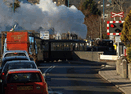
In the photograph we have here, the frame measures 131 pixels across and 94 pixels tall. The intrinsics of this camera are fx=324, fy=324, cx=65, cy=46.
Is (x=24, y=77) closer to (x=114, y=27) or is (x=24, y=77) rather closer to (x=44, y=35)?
(x=114, y=27)

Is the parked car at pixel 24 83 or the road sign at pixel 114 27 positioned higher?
the road sign at pixel 114 27

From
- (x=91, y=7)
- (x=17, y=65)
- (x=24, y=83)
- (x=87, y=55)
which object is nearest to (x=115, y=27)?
(x=17, y=65)

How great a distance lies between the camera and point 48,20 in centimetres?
3575

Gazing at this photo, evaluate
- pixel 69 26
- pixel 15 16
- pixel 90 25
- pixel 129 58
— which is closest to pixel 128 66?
pixel 129 58

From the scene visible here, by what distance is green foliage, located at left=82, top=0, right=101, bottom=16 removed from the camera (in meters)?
87.8

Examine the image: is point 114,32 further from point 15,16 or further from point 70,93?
point 15,16

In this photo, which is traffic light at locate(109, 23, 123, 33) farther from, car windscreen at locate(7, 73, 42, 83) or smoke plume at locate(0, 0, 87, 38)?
smoke plume at locate(0, 0, 87, 38)

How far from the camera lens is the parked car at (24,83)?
9.88 m

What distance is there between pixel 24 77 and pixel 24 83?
35 cm

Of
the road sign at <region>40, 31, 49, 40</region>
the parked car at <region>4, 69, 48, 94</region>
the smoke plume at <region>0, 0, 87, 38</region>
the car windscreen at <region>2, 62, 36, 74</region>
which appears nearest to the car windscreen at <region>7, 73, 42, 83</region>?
the parked car at <region>4, 69, 48, 94</region>

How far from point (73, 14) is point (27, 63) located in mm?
25292

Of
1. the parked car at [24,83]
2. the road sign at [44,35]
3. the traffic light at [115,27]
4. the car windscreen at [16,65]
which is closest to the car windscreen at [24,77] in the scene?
the parked car at [24,83]

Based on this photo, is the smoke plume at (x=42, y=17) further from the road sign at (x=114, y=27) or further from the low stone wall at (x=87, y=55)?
the road sign at (x=114, y=27)

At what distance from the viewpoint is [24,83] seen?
10.0 metres
